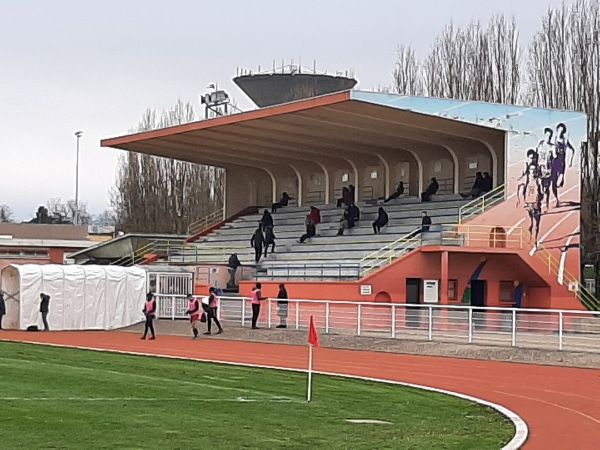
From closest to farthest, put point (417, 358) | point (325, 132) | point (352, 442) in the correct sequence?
point (352, 442), point (417, 358), point (325, 132)

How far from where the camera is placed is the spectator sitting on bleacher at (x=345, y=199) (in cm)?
5334

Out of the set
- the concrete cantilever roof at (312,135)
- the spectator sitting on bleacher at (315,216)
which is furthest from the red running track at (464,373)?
the spectator sitting on bleacher at (315,216)

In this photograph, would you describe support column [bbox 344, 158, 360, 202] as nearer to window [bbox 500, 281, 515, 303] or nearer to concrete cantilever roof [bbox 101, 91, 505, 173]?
concrete cantilever roof [bbox 101, 91, 505, 173]

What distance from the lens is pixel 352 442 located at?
12961 millimetres

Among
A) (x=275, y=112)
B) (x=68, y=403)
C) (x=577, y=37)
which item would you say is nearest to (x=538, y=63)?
(x=577, y=37)

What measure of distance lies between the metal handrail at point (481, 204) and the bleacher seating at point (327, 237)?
780mm

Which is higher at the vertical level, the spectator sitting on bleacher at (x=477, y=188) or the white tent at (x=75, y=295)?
the spectator sitting on bleacher at (x=477, y=188)

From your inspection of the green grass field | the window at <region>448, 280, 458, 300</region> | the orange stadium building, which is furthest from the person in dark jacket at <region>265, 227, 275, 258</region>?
the green grass field

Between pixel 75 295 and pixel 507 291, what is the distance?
17.6m

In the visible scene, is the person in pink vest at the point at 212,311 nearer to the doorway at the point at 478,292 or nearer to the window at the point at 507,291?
the doorway at the point at 478,292

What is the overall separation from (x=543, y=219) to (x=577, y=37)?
1423 centimetres

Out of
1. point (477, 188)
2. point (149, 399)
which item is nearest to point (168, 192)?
point (477, 188)

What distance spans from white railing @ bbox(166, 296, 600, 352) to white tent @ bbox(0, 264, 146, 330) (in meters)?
5.72

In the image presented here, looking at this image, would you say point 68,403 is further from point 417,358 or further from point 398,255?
point 398,255
